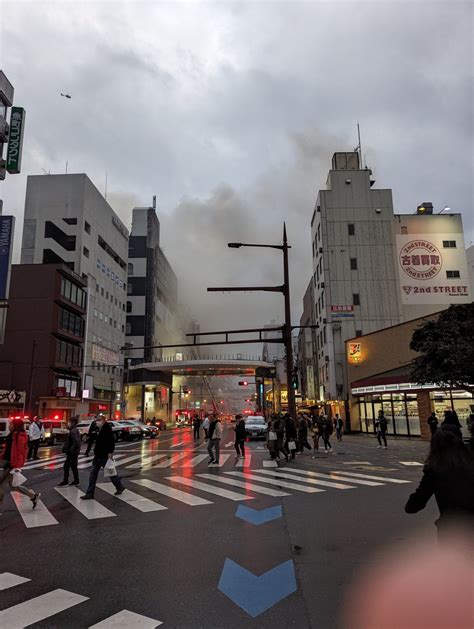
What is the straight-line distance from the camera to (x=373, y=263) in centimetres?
5200

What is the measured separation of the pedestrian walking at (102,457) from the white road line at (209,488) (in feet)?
6.94

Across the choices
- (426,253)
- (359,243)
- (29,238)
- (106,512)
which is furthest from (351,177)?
(106,512)

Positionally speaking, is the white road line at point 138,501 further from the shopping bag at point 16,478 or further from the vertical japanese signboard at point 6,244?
the vertical japanese signboard at point 6,244

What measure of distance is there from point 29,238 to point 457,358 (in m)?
62.6

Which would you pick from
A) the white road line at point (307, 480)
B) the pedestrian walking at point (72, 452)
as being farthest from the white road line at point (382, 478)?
the pedestrian walking at point (72, 452)

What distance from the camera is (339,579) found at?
521 centimetres

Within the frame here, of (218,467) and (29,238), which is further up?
(29,238)

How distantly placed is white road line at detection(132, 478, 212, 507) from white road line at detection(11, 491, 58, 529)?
273 cm

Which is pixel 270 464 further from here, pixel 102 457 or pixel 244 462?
pixel 102 457

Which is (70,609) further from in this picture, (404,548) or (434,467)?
(404,548)

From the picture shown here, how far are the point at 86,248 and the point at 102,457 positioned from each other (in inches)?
2360

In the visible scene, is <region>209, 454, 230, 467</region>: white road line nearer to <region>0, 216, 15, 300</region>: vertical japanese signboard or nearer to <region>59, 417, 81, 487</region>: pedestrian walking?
<region>59, 417, 81, 487</region>: pedestrian walking

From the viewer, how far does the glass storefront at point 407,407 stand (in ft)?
97.9

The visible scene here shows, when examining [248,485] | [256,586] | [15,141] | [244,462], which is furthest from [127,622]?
[15,141]
